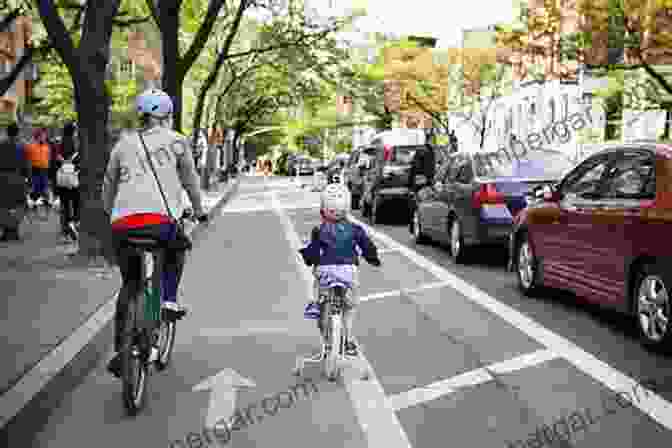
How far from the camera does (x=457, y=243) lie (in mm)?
13602

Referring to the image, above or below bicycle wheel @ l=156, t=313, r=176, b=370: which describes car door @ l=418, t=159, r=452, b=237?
above

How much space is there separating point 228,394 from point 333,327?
791 millimetres

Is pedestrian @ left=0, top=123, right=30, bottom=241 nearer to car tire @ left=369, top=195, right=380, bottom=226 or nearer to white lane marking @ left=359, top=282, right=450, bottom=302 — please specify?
white lane marking @ left=359, top=282, right=450, bottom=302

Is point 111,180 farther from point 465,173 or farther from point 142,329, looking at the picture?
point 465,173

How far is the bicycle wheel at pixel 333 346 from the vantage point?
618 centimetres

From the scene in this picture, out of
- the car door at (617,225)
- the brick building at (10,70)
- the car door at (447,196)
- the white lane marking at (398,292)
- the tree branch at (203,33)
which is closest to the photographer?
the car door at (617,225)

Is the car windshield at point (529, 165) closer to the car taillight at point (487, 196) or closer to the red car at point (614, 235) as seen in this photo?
the car taillight at point (487, 196)

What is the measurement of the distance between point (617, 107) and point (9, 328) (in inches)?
1332

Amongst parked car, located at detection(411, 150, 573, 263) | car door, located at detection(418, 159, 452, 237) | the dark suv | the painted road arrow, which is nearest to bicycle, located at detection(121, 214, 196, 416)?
the painted road arrow

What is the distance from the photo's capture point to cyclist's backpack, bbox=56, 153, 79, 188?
49.0ft

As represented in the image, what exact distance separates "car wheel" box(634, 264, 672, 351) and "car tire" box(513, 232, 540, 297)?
2513mm

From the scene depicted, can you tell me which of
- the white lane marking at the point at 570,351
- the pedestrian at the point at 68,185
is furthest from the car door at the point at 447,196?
the pedestrian at the point at 68,185

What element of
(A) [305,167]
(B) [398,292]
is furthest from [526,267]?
(A) [305,167]

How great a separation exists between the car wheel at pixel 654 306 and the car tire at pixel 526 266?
251 centimetres
